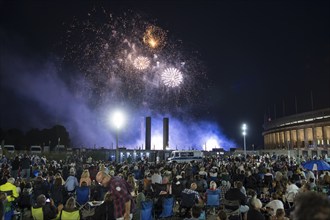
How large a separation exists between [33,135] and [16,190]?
9027cm

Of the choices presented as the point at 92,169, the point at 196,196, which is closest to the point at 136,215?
the point at 196,196

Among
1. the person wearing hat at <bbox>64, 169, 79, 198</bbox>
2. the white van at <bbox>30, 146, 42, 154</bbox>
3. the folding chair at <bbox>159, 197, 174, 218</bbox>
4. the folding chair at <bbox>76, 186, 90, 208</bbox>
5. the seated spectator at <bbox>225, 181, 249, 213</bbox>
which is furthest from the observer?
the white van at <bbox>30, 146, 42, 154</bbox>

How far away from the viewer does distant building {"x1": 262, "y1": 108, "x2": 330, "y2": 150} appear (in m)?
76.0

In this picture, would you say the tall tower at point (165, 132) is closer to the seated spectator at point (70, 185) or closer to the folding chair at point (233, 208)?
the seated spectator at point (70, 185)

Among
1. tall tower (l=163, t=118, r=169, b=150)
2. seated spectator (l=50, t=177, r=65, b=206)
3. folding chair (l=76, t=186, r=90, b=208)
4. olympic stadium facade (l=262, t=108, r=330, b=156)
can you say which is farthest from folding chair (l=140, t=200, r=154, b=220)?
tall tower (l=163, t=118, r=169, b=150)

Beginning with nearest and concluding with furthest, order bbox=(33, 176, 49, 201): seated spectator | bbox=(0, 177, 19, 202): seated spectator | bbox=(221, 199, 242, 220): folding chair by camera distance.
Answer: bbox=(221, 199, 242, 220): folding chair < bbox=(0, 177, 19, 202): seated spectator < bbox=(33, 176, 49, 201): seated spectator

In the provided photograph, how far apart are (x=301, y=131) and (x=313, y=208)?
309ft

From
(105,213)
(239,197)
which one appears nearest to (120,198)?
(105,213)

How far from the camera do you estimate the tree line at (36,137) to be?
304 ft

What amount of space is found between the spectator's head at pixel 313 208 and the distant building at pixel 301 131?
72.0 m

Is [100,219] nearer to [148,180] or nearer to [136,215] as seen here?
[136,215]

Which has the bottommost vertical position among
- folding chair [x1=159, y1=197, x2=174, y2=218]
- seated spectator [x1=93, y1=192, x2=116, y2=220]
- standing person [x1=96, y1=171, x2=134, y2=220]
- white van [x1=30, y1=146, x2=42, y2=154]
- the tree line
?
folding chair [x1=159, y1=197, x2=174, y2=218]

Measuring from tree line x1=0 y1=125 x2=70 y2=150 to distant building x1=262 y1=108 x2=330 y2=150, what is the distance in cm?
6875

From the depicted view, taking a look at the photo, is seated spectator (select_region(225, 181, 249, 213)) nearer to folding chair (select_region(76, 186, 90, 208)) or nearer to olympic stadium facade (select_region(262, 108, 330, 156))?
folding chair (select_region(76, 186, 90, 208))
